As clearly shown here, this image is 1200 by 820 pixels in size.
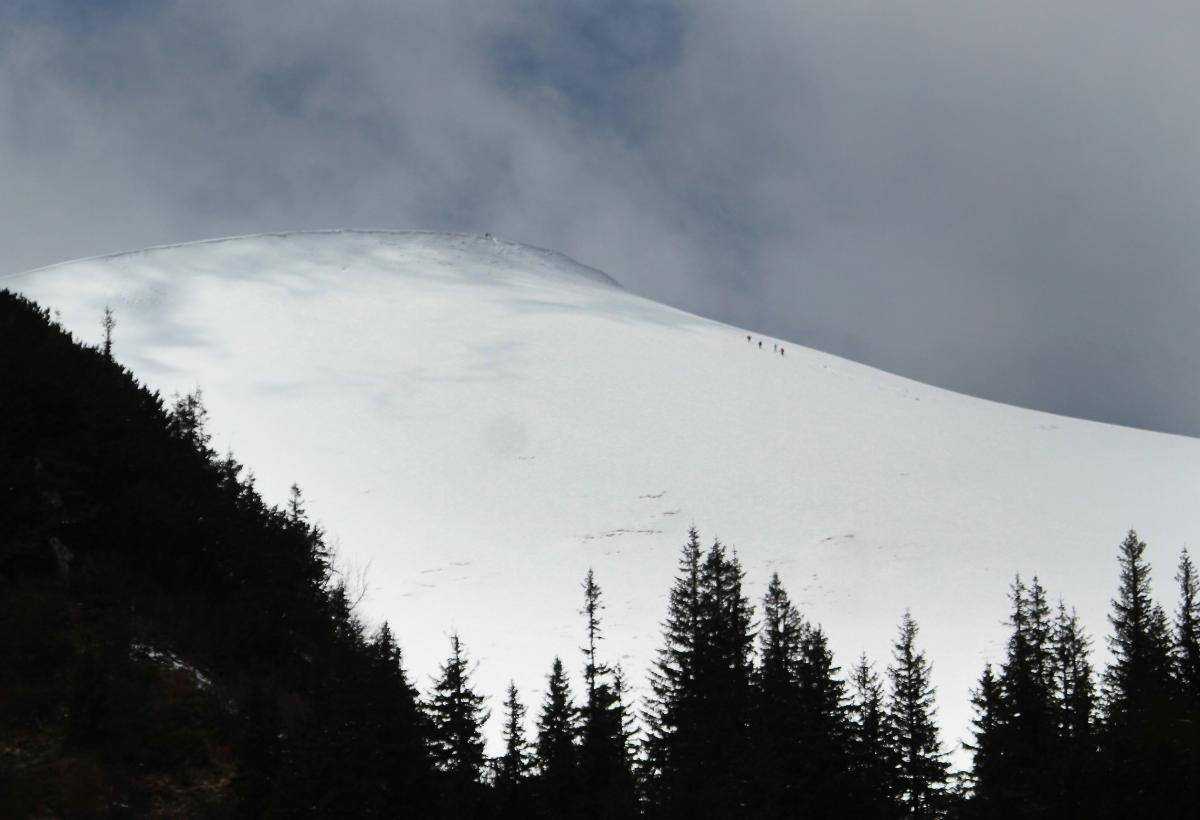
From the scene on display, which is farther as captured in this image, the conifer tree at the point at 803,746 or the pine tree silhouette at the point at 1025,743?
the conifer tree at the point at 803,746

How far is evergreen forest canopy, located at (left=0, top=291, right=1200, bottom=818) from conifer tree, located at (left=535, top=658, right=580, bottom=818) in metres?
0.08

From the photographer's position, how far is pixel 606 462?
98.2 m

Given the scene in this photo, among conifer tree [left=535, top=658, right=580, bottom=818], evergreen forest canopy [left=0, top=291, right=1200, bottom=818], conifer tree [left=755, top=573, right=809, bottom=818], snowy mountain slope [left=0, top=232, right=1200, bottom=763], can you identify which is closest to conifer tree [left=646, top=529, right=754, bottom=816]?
evergreen forest canopy [left=0, top=291, right=1200, bottom=818]

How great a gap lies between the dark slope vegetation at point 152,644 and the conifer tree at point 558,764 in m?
3.78

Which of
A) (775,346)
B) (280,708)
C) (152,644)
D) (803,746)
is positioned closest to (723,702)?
(803,746)

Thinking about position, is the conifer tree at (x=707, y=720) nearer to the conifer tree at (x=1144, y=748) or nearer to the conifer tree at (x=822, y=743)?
the conifer tree at (x=822, y=743)

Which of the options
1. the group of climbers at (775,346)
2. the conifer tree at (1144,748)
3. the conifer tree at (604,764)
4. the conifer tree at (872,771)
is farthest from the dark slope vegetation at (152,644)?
the group of climbers at (775,346)

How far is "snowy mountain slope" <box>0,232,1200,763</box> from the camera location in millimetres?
71188

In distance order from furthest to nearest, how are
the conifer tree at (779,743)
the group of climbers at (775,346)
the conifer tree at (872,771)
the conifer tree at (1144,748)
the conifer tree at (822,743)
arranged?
the group of climbers at (775,346) → the conifer tree at (872,771) → the conifer tree at (822,743) → the conifer tree at (779,743) → the conifer tree at (1144,748)

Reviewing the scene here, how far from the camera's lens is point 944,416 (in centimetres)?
11456

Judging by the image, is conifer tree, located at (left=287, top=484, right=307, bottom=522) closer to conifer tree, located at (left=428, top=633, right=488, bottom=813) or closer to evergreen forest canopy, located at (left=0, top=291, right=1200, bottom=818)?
evergreen forest canopy, located at (left=0, top=291, right=1200, bottom=818)

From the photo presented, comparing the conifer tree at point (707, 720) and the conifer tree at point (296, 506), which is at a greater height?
the conifer tree at point (296, 506)

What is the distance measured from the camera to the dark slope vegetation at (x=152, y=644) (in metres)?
22.4

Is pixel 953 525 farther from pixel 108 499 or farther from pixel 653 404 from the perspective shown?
pixel 108 499
